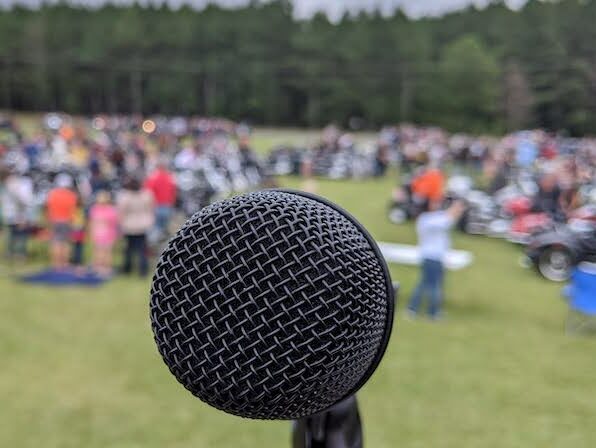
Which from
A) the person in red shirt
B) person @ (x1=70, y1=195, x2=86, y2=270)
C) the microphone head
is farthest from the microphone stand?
the person in red shirt

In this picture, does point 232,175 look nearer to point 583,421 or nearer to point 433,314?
point 433,314

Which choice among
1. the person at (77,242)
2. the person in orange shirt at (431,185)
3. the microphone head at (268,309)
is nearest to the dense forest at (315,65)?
the person in orange shirt at (431,185)

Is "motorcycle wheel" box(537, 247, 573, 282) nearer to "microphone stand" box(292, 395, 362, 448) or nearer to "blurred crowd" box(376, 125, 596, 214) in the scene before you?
"blurred crowd" box(376, 125, 596, 214)

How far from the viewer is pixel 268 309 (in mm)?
1295

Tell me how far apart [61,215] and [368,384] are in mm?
6106

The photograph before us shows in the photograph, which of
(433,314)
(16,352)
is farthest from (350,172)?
(16,352)

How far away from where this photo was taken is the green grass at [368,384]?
528cm

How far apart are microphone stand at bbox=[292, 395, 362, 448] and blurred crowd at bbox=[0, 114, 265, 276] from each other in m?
8.42

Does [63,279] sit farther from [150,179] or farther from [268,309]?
[268,309]

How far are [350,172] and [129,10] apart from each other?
203 feet

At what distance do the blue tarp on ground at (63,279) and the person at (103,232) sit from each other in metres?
0.33

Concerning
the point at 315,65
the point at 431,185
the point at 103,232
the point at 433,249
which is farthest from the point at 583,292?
the point at 315,65

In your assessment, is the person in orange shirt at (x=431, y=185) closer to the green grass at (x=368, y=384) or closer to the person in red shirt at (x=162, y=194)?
the green grass at (x=368, y=384)

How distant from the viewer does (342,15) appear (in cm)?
7094
